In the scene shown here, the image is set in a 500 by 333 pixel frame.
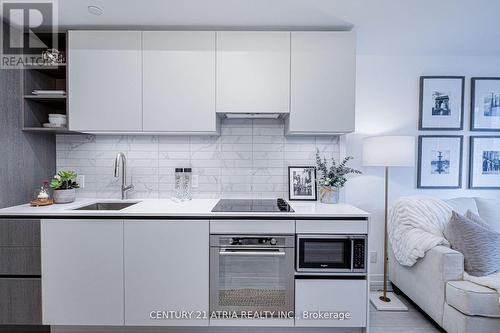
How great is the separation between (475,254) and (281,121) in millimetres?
1800

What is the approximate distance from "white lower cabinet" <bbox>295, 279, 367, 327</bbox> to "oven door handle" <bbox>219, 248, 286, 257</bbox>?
0.80ft

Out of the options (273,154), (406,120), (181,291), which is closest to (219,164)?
(273,154)

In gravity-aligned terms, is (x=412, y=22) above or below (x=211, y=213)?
above

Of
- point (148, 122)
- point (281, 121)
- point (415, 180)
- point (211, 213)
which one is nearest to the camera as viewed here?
point (211, 213)

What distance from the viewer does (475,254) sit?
6.05 ft

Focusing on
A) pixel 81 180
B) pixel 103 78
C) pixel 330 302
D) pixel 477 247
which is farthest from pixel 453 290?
pixel 81 180

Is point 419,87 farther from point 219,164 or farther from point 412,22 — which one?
point 219,164

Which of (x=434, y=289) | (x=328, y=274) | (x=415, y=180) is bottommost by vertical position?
(x=434, y=289)

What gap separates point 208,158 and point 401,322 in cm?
217

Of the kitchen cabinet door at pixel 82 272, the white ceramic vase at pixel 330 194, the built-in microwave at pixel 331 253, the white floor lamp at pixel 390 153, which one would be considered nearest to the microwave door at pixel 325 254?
the built-in microwave at pixel 331 253

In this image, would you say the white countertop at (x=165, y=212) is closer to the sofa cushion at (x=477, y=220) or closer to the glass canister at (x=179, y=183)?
the glass canister at (x=179, y=183)

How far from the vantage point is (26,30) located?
2117 millimetres

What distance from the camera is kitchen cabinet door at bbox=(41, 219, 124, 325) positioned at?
1839 millimetres

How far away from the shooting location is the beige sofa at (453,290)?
168 cm
